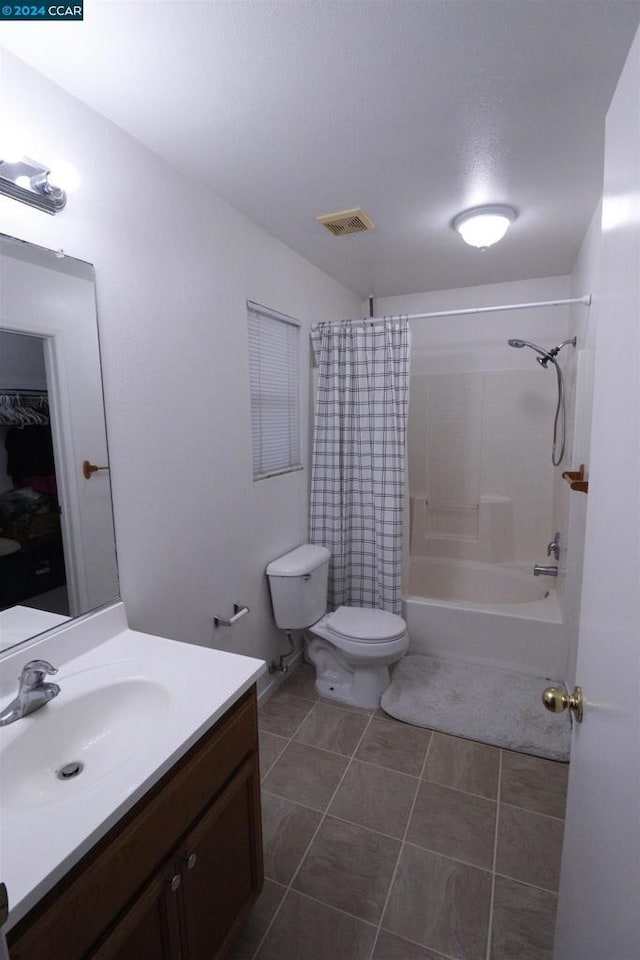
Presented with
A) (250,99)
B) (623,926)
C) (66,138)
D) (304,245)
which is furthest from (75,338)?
(623,926)

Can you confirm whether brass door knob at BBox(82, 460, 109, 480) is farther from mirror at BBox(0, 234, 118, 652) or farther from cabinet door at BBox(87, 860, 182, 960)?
cabinet door at BBox(87, 860, 182, 960)

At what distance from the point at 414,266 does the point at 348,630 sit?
84.5 inches

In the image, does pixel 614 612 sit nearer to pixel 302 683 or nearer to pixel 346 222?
pixel 346 222

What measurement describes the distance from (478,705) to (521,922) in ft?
3.31

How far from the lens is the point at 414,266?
2.72 meters

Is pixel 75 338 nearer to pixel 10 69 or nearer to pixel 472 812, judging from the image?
pixel 10 69

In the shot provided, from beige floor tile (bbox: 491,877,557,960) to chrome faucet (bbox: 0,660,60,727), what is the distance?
1421mm

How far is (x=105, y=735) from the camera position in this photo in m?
1.14

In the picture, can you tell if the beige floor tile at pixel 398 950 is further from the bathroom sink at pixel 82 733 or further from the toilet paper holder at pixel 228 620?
the toilet paper holder at pixel 228 620

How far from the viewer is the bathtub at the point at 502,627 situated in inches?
101

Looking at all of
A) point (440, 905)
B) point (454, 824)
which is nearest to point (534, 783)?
point (454, 824)

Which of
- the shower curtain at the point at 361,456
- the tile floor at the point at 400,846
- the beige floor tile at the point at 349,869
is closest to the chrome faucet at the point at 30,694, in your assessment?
the tile floor at the point at 400,846

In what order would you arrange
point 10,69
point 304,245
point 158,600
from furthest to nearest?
point 304,245
point 158,600
point 10,69

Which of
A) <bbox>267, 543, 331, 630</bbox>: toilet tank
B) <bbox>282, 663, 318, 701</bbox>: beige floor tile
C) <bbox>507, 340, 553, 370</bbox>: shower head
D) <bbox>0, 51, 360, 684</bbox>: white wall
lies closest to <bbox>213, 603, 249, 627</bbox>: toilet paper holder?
<bbox>0, 51, 360, 684</bbox>: white wall
